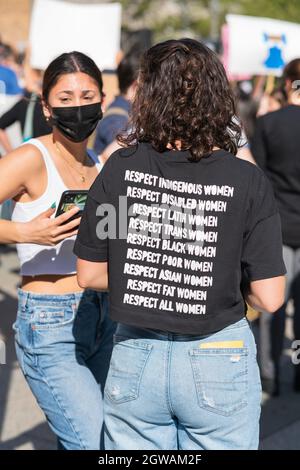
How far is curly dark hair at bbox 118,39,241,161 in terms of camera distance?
7.40ft

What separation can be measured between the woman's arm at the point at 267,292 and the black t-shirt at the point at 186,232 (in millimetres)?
27

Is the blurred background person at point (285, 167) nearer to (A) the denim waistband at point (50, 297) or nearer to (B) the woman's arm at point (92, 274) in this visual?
(A) the denim waistband at point (50, 297)

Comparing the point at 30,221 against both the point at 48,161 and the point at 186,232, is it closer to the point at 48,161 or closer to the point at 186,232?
the point at 48,161

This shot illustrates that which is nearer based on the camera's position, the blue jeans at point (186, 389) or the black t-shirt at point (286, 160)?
the blue jeans at point (186, 389)

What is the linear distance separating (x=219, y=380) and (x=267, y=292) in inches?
11.1

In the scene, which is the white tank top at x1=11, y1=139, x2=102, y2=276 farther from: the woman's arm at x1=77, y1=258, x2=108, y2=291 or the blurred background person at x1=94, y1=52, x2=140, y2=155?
the blurred background person at x1=94, y1=52, x2=140, y2=155

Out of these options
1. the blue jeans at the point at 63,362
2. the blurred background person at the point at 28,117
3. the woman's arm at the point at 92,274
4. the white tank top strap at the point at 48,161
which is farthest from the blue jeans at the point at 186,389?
the blurred background person at the point at 28,117

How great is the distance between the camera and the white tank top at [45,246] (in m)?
2.89

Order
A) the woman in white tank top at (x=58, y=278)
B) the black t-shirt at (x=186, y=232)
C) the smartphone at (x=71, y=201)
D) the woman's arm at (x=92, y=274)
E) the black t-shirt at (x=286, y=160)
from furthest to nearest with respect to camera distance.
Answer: the black t-shirt at (x=286, y=160)
the woman in white tank top at (x=58, y=278)
the smartphone at (x=71, y=201)
the woman's arm at (x=92, y=274)
the black t-shirt at (x=186, y=232)

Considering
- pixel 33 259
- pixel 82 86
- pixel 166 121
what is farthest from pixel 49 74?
pixel 166 121

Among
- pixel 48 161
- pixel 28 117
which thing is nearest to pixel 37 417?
pixel 28 117

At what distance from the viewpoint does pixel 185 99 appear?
7.41 feet

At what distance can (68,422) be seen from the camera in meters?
2.86
